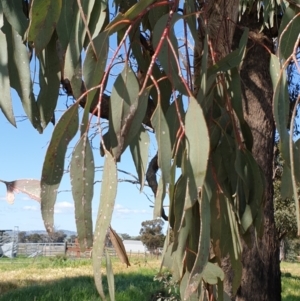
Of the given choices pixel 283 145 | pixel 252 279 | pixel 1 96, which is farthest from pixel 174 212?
pixel 252 279

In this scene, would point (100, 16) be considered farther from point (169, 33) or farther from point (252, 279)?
point (252, 279)

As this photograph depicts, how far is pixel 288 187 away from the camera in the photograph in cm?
112

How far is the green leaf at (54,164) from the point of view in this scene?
0.85 meters

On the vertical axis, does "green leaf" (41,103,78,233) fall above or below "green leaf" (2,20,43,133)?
below

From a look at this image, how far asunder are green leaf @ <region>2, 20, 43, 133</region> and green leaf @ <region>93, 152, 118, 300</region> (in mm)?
269

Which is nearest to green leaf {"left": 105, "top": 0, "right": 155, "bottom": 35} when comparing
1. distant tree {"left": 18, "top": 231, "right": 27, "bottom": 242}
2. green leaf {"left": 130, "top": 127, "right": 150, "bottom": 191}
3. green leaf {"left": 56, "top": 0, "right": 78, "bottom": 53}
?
green leaf {"left": 56, "top": 0, "right": 78, "bottom": 53}

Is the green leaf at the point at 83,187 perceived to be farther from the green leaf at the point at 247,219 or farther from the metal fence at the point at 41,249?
the metal fence at the point at 41,249

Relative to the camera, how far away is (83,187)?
0.84 metres

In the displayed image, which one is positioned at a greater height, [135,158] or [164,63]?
[164,63]

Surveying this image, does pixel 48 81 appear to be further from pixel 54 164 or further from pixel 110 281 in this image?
pixel 110 281

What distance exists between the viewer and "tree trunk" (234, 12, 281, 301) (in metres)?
2.19

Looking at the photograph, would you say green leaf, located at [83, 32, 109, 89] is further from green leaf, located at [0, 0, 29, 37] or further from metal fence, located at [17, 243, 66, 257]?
metal fence, located at [17, 243, 66, 257]

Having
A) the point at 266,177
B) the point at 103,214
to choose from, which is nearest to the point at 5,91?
the point at 103,214

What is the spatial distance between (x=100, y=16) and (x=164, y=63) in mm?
171
